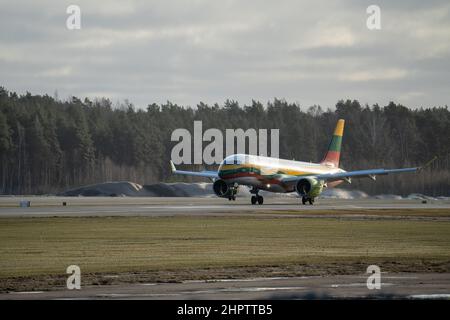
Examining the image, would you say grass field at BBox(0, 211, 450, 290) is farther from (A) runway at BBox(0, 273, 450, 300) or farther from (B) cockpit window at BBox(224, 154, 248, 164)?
(B) cockpit window at BBox(224, 154, 248, 164)

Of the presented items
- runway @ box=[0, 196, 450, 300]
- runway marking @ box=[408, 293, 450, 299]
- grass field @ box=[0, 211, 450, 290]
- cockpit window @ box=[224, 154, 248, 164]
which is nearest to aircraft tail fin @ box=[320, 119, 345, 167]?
cockpit window @ box=[224, 154, 248, 164]

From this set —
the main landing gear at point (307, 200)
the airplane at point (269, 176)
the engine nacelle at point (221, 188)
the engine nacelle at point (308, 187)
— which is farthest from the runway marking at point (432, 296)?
the main landing gear at point (307, 200)

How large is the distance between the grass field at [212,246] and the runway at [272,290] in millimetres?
2124

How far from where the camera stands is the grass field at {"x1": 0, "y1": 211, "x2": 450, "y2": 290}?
3209 centimetres

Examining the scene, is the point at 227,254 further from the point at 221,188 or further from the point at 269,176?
the point at 221,188

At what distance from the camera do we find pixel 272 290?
1014 inches

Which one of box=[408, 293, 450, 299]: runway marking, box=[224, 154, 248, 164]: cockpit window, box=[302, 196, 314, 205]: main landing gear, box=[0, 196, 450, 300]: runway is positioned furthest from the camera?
box=[302, 196, 314, 205]: main landing gear

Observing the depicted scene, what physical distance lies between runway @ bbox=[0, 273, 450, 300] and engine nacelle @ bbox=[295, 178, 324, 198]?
64.1 m

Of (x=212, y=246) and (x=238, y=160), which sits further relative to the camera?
(x=238, y=160)

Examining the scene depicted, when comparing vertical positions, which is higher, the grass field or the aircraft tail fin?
the aircraft tail fin

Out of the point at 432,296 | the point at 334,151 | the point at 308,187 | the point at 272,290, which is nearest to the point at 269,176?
the point at 308,187

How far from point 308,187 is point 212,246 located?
2080 inches

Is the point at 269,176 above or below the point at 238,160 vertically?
below
